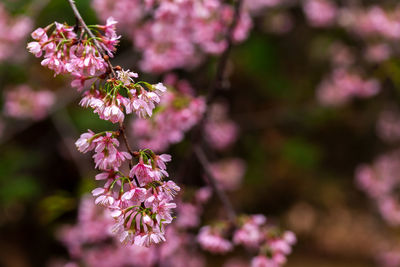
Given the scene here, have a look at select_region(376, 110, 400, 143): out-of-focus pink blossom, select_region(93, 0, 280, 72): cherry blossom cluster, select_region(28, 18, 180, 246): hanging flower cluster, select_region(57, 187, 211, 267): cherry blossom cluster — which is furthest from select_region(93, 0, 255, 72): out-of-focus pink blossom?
select_region(376, 110, 400, 143): out-of-focus pink blossom

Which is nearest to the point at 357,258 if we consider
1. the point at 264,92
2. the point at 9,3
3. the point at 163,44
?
the point at 264,92

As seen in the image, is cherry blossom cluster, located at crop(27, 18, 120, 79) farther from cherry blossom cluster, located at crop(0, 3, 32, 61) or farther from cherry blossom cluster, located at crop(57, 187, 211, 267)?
cherry blossom cluster, located at crop(0, 3, 32, 61)

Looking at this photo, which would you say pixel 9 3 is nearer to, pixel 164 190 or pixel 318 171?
pixel 164 190

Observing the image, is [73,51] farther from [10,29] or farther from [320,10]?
[320,10]

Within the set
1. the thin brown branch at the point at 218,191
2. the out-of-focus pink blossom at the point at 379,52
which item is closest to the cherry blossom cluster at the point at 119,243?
the thin brown branch at the point at 218,191

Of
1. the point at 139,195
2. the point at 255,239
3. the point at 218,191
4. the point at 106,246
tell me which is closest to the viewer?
the point at 139,195

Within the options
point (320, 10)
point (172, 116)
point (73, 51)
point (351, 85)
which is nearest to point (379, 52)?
point (351, 85)

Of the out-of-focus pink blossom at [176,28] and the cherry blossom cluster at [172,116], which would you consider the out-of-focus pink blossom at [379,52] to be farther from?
the cherry blossom cluster at [172,116]
